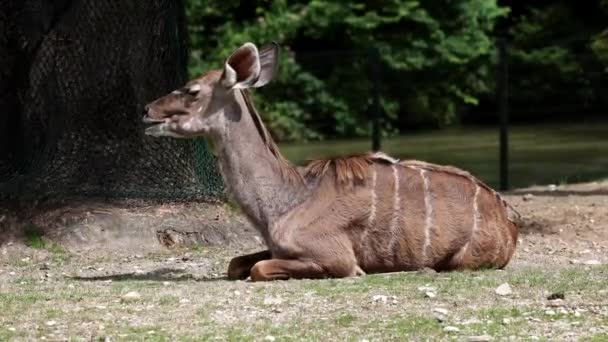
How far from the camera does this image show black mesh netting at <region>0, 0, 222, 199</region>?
10.3 m

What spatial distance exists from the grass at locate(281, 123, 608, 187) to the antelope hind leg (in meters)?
9.34

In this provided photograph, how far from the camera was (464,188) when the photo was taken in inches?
330

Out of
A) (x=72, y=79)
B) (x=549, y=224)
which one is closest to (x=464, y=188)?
(x=549, y=224)

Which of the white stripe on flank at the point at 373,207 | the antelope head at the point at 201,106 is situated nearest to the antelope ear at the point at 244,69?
the antelope head at the point at 201,106

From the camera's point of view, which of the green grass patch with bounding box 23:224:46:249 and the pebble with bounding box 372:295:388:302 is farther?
the green grass patch with bounding box 23:224:46:249

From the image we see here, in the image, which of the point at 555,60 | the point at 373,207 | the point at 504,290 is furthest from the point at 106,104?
the point at 555,60

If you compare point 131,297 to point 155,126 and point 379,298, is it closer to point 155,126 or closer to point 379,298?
point 379,298

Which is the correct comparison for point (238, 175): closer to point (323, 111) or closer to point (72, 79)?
point (72, 79)

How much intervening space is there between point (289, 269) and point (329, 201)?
0.54m

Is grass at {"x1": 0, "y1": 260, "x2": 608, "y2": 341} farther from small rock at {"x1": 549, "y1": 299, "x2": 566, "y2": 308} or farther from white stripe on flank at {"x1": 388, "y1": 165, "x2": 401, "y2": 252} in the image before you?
white stripe on flank at {"x1": 388, "y1": 165, "x2": 401, "y2": 252}

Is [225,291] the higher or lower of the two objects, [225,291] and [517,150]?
the higher

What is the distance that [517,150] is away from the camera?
21.4 meters

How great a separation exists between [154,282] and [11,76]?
3469mm

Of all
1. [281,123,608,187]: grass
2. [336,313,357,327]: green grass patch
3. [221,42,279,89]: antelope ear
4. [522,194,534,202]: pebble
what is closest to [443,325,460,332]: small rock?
[336,313,357,327]: green grass patch
